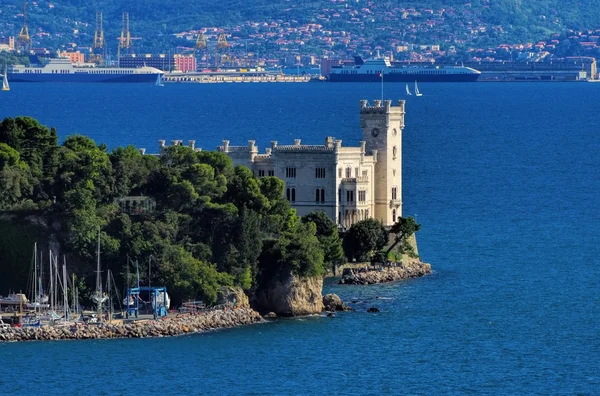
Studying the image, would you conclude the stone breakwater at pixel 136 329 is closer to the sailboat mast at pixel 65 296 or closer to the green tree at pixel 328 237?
the sailboat mast at pixel 65 296

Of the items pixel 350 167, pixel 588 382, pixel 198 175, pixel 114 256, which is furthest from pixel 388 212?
pixel 588 382

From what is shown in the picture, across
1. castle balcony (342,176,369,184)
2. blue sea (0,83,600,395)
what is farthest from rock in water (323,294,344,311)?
castle balcony (342,176,369,184)

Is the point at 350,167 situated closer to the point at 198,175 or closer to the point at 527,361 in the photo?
the point at 198,175

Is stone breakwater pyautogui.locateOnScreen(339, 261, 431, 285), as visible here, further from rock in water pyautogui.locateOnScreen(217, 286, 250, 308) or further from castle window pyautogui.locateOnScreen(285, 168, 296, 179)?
rock in water pyautogui.locateOnScreen(217, 286, 250, 308)

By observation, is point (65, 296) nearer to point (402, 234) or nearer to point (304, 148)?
point (304, 148)

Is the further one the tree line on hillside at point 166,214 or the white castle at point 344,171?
the white castle at point 344,171

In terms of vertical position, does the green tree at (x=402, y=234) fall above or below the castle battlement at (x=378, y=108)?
below

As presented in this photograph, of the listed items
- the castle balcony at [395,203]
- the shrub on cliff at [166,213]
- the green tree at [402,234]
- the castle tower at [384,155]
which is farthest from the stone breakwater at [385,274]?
the castle balcony at [395,203]
